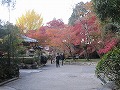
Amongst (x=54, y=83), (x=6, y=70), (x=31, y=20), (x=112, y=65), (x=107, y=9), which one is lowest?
(x=54, y=83)

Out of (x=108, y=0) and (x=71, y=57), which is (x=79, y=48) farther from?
(x=108, y=0)

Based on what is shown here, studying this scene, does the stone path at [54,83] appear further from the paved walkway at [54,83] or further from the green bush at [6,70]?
the green bush at [6,70]

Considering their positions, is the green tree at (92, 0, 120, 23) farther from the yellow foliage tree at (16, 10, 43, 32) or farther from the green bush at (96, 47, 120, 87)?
the yellow foliage tree at (16, 10, 43, 32)

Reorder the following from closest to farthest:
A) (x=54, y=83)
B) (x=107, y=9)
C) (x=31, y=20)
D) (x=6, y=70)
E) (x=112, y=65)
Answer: (x=112, y=65) < (x=107, y=9) < (x=54, y=83) < (x=6, y=70) < (x=31, y=20)

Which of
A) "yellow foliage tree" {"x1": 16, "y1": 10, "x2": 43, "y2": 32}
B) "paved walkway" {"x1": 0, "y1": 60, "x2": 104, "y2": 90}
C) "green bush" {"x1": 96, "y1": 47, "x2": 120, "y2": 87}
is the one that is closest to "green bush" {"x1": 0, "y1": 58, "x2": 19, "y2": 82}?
"paved walkway" {"x1": 0, "y1": 60, "x2": 104, "y2": 90}

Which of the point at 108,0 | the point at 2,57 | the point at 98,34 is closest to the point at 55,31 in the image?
the point at 98,34

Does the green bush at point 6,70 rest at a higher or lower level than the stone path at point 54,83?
higher

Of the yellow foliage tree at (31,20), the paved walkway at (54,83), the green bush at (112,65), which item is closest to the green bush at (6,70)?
the paved walkway at (54,83)

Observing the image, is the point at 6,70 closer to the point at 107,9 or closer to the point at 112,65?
the point at 107,9

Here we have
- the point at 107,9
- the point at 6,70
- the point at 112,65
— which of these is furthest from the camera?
the point at 6,70

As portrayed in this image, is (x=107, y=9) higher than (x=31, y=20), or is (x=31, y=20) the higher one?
(x=31, y=20)

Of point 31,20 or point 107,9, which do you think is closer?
point 107,9

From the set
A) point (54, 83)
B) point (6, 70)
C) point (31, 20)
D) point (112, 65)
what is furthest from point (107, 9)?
point (31, 20)

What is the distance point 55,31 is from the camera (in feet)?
148
